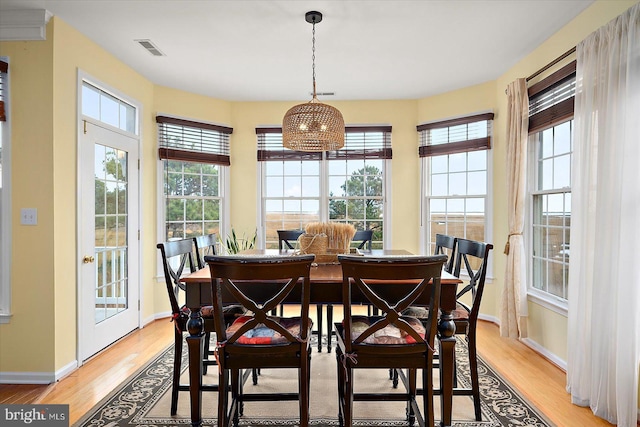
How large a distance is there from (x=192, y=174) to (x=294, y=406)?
3141mm

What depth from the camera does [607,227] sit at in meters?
2.24

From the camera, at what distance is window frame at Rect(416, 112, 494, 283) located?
4.18m

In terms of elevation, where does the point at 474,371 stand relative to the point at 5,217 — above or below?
below

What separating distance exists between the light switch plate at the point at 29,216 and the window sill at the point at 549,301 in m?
4.06

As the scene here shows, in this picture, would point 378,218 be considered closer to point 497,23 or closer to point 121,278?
point 497,23

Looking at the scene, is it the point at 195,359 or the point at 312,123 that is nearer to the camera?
the point at 195,359

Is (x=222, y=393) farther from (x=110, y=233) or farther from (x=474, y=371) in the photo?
(x=110, y=233)

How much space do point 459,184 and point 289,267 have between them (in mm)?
3393

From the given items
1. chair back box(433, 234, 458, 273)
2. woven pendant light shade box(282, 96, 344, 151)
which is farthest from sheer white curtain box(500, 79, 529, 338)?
woven pendant light shade box(282, 96, 344, 151)

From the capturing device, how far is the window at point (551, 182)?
9.87ft

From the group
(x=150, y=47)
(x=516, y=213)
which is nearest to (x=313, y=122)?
(x=150, y=47)

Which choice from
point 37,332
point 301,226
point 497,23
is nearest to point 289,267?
point 37,332

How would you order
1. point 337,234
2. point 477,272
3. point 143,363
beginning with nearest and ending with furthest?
point 477,272, point 337,234, point 143,363

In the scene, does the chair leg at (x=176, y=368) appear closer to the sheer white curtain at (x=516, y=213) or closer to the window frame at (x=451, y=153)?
the sheer white curtain at (x=516, y=213)
